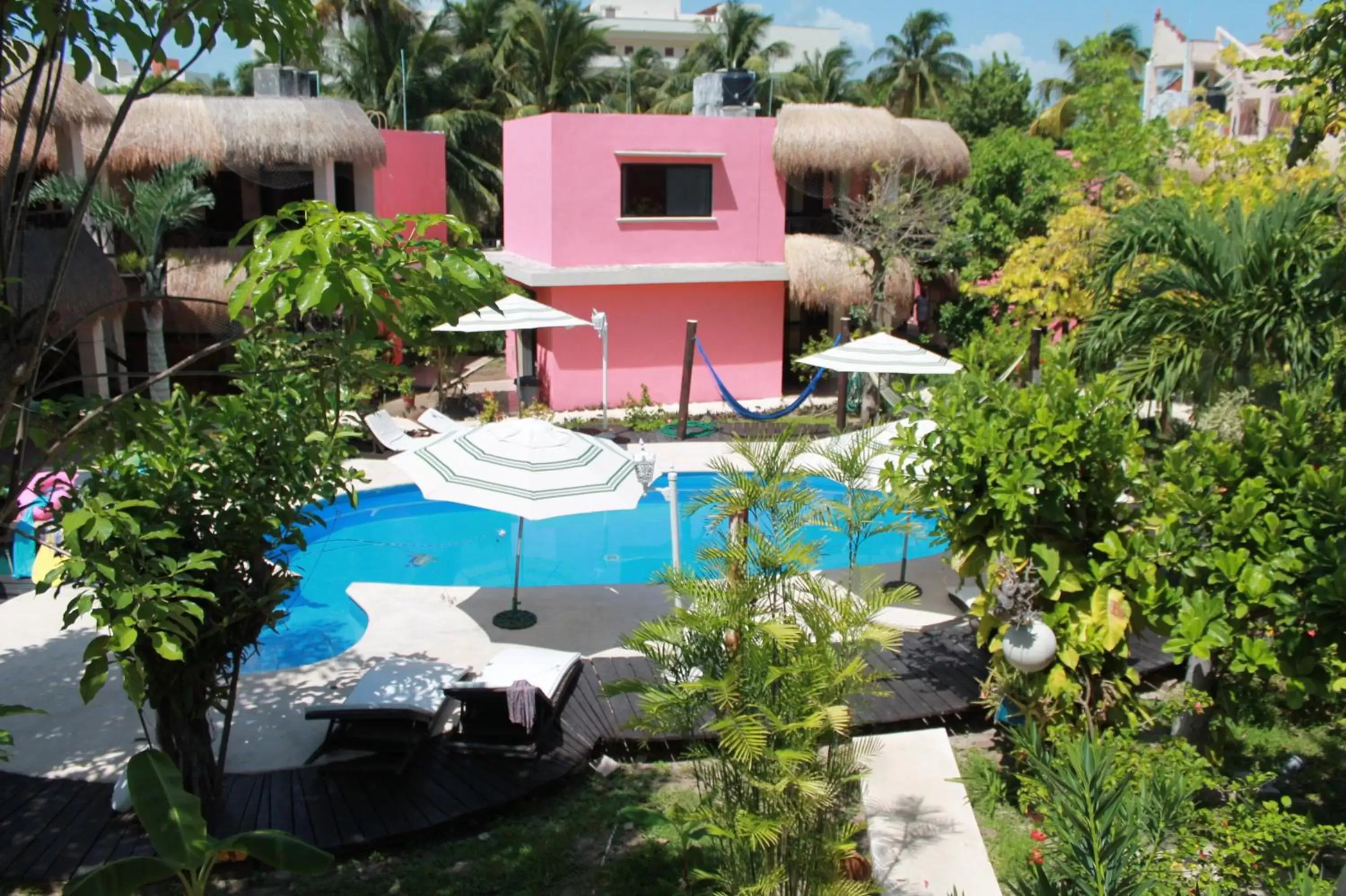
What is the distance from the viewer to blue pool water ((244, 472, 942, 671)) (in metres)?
11.1

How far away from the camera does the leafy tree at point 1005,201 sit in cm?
1973

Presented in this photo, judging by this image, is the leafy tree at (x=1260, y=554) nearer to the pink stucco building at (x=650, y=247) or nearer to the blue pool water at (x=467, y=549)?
the blue pool water at (x=467, y=549)

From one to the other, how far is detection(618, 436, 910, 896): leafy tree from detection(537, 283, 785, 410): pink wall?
43.7ft

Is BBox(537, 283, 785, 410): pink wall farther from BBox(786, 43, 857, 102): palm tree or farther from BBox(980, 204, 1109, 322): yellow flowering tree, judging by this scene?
BBox(786, 43, 857, 102): palm tree

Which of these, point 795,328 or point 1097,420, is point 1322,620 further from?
point 795,328

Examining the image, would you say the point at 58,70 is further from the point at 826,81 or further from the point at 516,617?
the point at 826,81

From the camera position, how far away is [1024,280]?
14406mm

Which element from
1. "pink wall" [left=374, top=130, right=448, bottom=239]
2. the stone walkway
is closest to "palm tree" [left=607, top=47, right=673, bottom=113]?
"pink wall" [left=374, top=130, right=448, bottom=239]

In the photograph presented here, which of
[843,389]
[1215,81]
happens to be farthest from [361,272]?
[1215,81]

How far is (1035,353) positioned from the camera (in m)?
14.8

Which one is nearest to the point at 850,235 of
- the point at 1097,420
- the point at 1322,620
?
the point at 1097,420

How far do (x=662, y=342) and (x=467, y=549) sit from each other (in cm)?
697

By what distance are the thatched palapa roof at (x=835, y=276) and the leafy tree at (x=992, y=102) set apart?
10687mm

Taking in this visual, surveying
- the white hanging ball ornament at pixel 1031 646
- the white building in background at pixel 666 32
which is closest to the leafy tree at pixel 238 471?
the white hanging ball ornament at pixel 1031 646
